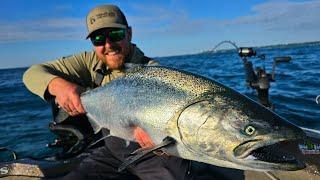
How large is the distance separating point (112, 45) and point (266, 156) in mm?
2334

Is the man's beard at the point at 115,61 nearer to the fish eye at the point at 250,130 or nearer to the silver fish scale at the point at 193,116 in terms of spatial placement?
the silver fish scale at the point at 193,116

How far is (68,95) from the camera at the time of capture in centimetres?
416

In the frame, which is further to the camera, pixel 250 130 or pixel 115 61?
pixel 115 61

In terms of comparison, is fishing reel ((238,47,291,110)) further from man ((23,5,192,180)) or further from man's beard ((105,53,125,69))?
man's beard ((105,53,125,69))

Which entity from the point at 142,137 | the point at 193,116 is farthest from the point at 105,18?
the point at 193,116

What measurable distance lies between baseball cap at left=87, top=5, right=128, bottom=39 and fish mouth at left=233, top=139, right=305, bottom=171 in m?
2.22

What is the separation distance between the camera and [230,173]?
Result: 5465mm

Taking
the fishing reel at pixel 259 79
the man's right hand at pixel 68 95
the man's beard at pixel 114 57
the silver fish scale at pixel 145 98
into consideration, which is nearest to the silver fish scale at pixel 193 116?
the silver fish scale at pixel 145 98

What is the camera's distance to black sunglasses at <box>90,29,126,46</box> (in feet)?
15.0

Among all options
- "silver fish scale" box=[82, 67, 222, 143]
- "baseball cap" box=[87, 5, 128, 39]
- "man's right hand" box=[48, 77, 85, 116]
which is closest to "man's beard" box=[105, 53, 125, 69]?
"baseball cap" box=[87, 5, 128, 39]

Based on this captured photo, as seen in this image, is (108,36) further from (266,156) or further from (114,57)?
(266,156)

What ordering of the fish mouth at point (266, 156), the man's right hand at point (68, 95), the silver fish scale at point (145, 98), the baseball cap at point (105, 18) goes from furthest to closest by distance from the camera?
1. the baseball cap at point (105, 18)
2. the man's right hand at point (68, 95)
3. the silver fish scale at point (145, 98)
4. the fish mouth at point (266, 156)

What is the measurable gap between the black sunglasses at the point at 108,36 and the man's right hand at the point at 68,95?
0.57 m

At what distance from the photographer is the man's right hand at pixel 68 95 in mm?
4145
